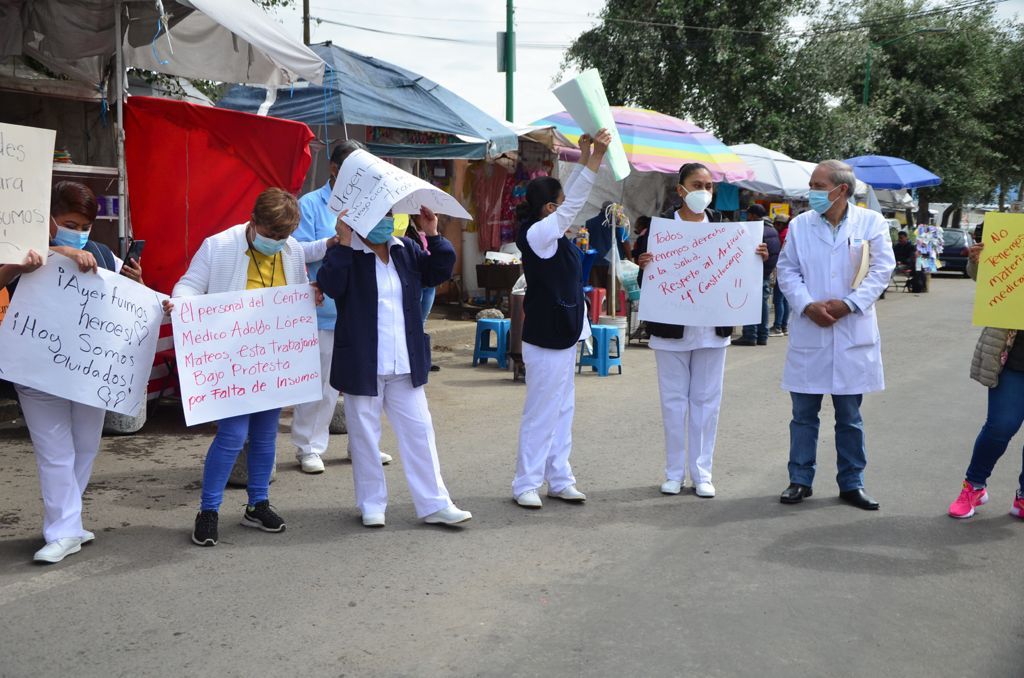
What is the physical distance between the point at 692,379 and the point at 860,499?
1.19 m

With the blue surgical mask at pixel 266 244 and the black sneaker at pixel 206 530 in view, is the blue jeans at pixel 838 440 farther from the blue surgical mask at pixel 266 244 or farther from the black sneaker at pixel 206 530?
the black sneaker at pixel 206 530

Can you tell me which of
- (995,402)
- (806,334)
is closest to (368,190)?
(806,334)

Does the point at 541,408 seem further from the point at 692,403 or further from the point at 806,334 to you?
the point at 806,334

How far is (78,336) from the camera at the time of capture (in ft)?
15.9

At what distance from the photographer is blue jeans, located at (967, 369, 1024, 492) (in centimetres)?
559

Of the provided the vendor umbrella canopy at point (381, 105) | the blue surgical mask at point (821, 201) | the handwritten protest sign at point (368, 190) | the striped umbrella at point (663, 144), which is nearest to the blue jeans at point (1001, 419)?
the blue surgical mask at point (821, 201)

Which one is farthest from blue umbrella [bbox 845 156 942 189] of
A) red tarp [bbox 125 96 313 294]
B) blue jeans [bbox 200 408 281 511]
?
blue jeans [bbox 200 408 281 511]

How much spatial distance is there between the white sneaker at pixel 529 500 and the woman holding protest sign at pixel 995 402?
2.32m

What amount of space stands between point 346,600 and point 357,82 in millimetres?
8001

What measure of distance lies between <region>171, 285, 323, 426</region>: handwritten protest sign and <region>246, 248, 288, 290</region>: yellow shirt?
89mm

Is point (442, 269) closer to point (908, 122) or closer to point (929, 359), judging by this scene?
point (929, 359)

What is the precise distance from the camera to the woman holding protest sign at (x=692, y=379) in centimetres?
621

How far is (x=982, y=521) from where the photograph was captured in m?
5.71

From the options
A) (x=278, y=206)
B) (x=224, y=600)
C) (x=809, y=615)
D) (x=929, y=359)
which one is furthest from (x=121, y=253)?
(x=929, y=359)
